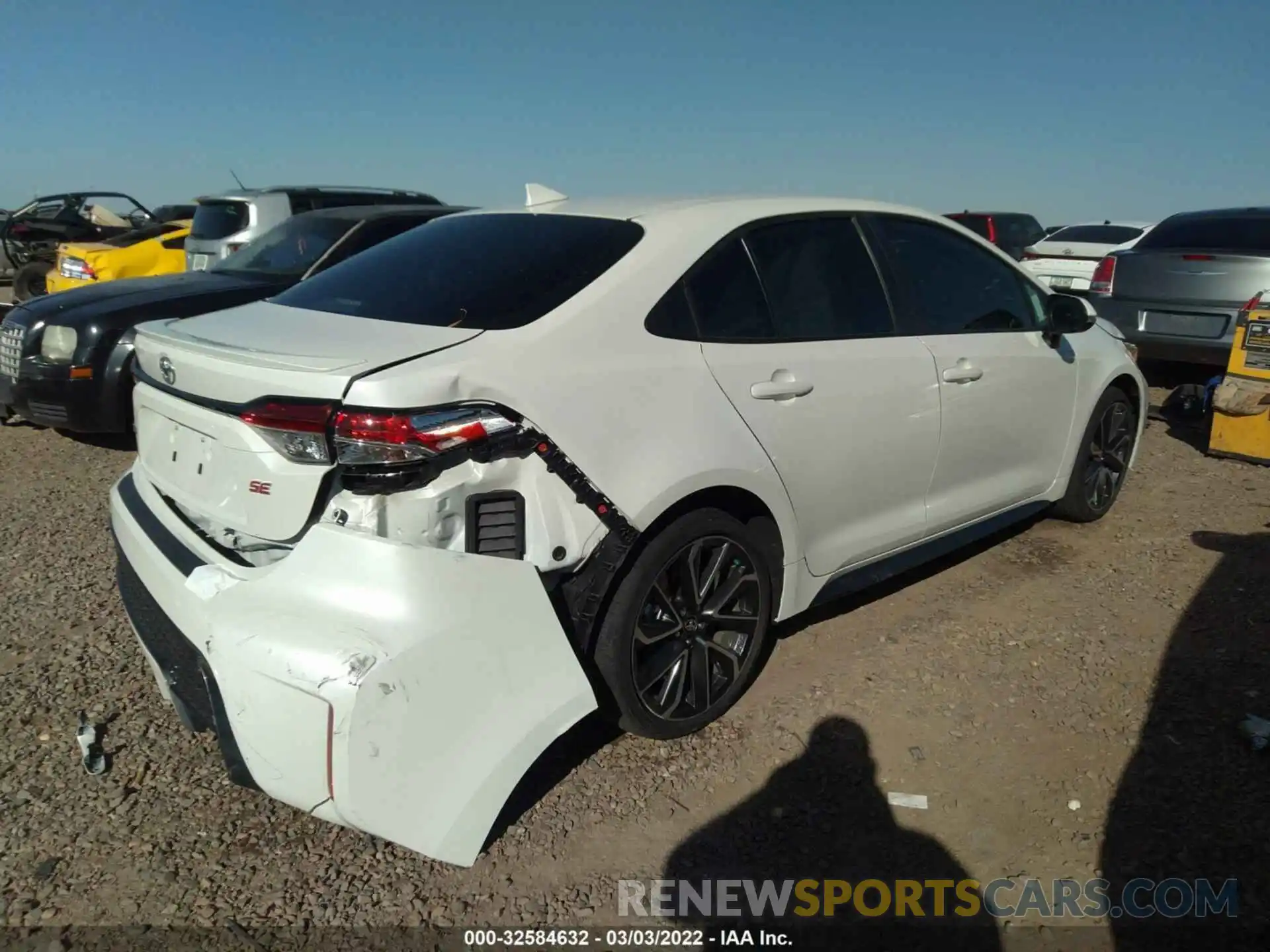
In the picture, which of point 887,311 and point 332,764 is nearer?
point 332,764

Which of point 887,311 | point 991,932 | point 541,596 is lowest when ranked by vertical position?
point 991,932

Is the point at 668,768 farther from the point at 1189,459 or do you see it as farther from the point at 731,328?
the point at 1189,459

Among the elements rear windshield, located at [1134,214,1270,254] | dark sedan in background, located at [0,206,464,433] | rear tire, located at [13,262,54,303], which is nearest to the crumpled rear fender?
dark sedan in background, located at [0,206,464,433]

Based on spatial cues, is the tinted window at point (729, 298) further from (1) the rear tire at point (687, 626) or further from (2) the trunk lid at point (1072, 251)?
(2) the trunk lid at point (1072, 251)

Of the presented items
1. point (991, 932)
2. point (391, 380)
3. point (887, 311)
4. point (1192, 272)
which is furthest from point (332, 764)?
point (1192, 272)

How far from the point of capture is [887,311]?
3523 mm

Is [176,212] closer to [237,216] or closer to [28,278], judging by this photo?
[28,278]

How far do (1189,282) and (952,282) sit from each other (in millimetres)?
4474

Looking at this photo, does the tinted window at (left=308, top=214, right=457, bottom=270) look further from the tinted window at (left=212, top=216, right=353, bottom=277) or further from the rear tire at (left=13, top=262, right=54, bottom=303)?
the rear tire at (left=13, top=262, right=54, bottom=303)

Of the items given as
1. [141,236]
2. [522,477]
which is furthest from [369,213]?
[522,477]

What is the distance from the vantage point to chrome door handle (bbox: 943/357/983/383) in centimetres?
366

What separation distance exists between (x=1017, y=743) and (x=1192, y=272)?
5676 millimetres

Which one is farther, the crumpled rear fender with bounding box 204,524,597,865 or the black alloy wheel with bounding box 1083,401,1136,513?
the black alloy wheel with bounding box 1083,401,1136,513

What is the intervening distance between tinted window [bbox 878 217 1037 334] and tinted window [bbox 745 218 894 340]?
8.4 inches
